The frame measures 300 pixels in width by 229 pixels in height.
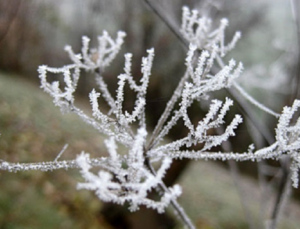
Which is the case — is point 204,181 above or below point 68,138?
below

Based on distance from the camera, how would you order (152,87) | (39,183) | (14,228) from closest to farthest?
(14,228) < (39,183) < (152,87)

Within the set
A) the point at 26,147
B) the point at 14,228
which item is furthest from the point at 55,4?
the point at 14,228

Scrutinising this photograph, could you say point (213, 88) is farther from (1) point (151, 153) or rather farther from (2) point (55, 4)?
(2) point (55, 4)

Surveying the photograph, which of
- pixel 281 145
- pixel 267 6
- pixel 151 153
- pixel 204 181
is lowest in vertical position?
pixel 204 181

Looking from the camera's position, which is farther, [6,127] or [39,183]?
[6,127]

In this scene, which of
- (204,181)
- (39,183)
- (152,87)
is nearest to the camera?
(39,183)

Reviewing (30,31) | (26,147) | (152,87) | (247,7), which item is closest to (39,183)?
(26,147)
